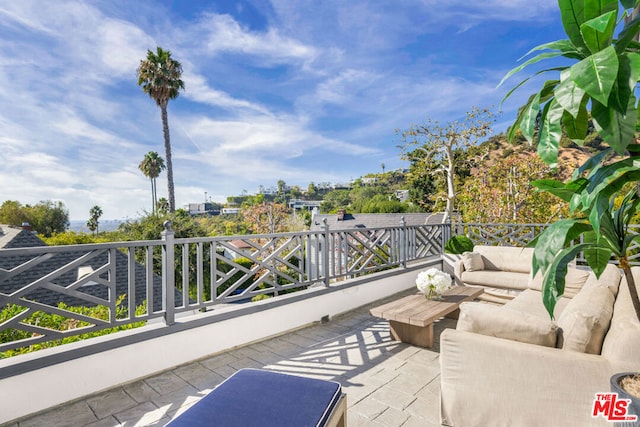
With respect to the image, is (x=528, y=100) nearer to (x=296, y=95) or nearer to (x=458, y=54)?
(x=458, y=54)

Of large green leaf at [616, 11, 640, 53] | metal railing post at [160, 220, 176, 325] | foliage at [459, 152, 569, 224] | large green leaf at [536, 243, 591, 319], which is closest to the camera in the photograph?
large green leaf at [616, 11, 640, 53]

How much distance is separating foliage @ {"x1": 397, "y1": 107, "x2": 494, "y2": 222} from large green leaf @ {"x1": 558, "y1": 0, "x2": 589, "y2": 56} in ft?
29.1

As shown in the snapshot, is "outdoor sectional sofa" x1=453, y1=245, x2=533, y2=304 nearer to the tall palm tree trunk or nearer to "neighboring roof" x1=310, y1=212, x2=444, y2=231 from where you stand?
"neighboring roof" x1=310, y1=212, x2=444, y2=231

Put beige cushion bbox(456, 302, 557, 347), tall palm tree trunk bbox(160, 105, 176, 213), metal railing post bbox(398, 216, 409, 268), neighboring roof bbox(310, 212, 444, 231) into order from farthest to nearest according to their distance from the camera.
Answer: tall palm tree trunk bbox(160, 105, 176, 213) → neighboring roof bbox(310, 212, 444, 231) → metal railing post bbox(398, 216, 409, 268) → beige cushion bbox(456, 302, 557, 347)

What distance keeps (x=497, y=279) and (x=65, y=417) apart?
182 inches

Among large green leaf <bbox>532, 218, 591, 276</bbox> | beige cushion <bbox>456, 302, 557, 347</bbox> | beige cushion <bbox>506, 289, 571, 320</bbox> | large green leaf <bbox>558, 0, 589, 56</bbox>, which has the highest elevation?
large green leaf <bbox>558, 0, 589, 56</bbox>

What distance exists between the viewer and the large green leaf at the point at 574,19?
1052mm

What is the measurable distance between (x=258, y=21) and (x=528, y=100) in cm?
1331

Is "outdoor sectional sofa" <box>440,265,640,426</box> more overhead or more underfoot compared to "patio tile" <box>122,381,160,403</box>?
more overhead

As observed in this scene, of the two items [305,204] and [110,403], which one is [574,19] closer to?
[110,403]

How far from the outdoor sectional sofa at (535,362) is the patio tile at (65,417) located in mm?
2193

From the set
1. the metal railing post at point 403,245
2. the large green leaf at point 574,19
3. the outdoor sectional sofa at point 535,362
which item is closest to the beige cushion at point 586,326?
the outdoor sectional sofa at point 535,362

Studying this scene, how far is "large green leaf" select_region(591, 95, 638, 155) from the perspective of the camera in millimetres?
886
